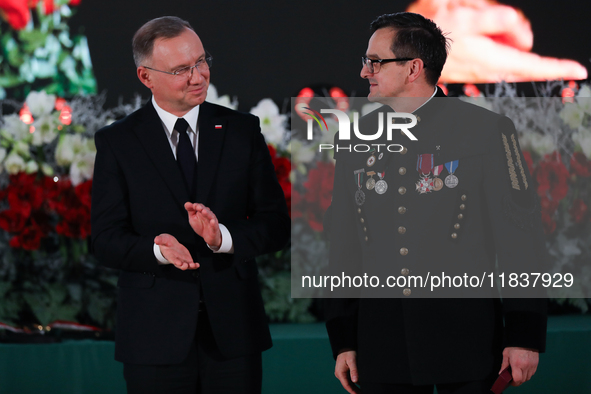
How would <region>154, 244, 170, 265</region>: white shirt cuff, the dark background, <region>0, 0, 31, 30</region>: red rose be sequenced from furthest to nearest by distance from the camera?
1. the dark background
2. <region>0, 0, 31, 30</region>: red rose
3. <region>154, 244, 170, 265</region>: white shirt cuff

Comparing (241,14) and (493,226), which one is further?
(241,14)

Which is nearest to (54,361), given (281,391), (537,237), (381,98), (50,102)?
(281,391)

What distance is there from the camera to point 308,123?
2.89 metres

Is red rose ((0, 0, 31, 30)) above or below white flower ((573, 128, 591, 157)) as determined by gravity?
above

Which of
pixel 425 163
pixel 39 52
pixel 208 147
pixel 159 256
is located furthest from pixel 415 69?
pixel 39 52

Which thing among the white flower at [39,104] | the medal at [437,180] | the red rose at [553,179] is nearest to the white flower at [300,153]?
the red rose at [553,179]

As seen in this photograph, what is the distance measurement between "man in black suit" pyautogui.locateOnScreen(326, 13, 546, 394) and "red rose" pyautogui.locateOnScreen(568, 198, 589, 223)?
1277mm

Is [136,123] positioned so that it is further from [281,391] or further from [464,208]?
[281,391]

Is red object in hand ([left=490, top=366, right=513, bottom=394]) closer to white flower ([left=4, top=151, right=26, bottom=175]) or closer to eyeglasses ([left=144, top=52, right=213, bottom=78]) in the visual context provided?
eyeglasses ([left=144, top=52, right=213, bottom=78])

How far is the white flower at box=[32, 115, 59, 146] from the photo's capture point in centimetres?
272

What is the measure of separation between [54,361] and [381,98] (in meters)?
1.67

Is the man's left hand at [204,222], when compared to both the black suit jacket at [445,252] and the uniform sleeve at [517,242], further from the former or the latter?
the uniform sleeve at [517,242]

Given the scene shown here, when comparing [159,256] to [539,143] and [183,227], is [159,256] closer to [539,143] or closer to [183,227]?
[183,227]

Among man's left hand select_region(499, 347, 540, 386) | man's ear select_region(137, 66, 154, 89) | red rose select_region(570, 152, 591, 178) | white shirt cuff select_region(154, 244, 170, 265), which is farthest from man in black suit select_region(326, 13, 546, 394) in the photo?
red rose select_region(570, 152, 591, 178)
